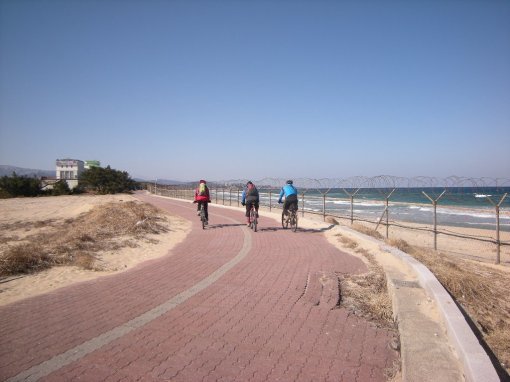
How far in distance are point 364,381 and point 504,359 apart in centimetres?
188

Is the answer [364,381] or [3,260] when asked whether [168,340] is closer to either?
[364,381]

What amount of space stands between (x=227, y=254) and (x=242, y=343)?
15.5 feet

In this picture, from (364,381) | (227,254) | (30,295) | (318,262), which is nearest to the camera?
(364,381)

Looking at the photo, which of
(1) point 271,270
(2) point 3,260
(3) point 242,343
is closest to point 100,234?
(2) point 3,260

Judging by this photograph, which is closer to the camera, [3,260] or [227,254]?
[3,260]

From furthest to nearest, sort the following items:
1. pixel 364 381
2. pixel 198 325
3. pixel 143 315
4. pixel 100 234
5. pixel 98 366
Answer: pixel 100 234 → pixel 143 315 → pixel 198 325 → pixel 98 366 → pixel 364 381

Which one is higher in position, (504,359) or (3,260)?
(3,260)

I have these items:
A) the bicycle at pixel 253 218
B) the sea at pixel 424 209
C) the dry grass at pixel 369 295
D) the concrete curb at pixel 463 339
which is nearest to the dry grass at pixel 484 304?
the concrete curb at pixel 463 339

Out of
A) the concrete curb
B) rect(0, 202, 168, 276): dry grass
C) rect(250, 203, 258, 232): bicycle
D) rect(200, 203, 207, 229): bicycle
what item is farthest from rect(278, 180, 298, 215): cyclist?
the concrete curb

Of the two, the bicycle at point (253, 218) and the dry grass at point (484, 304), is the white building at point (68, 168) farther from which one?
the dry grass at point (484, 304)

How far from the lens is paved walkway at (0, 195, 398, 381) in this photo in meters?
3.22

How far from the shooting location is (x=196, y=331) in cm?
401

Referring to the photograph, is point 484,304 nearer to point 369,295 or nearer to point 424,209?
point 369,295

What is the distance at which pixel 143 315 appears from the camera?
14.8ft
